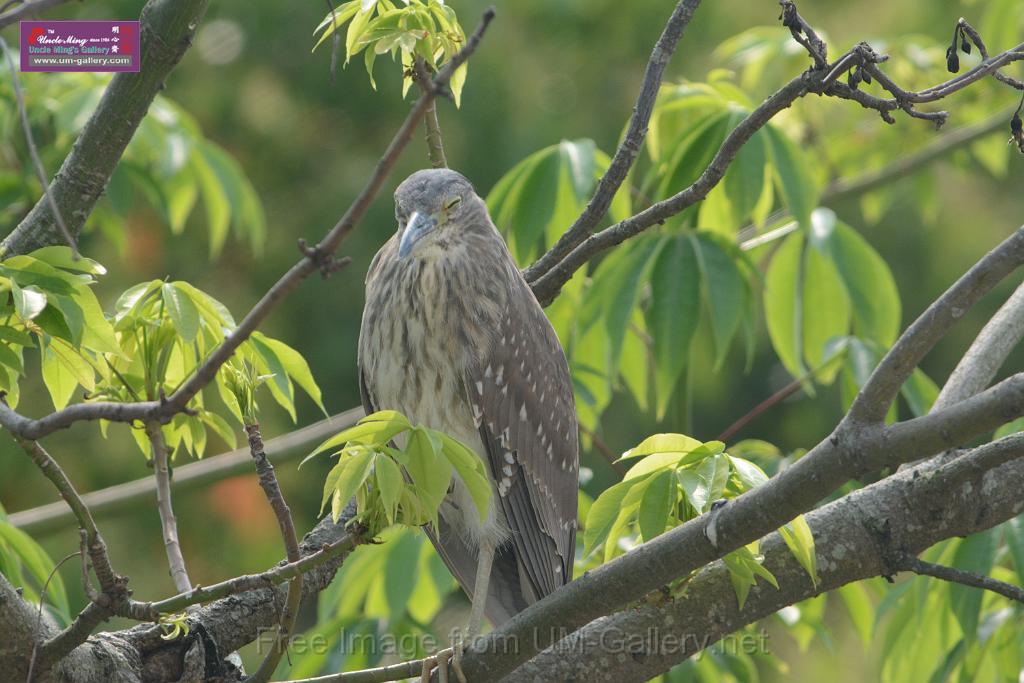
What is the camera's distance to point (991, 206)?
257 inches

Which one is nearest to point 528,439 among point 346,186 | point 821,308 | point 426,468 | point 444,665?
point 444,665

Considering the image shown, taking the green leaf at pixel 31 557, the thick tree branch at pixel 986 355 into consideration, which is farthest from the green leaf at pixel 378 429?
the thick tree branch at pixel 986 355

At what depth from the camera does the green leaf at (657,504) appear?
180cm

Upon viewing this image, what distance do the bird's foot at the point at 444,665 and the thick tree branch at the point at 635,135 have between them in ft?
2.88

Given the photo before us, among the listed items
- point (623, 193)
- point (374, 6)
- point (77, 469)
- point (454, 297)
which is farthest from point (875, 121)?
point (77, 469)

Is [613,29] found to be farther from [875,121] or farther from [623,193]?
[623,193]

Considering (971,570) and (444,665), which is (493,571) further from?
(971,570)

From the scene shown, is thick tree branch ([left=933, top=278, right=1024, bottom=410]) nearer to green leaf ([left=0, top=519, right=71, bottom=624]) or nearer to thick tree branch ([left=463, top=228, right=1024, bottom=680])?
thick tree branch ([left=463, top=228, right=1024, bottom=680])

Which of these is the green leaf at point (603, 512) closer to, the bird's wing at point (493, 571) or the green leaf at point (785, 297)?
the bird's wing at point (493, 571)

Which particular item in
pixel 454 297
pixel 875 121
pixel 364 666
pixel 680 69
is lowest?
A: pixel 364 666

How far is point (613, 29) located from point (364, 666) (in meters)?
3.77

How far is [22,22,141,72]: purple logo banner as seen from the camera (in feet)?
7.12

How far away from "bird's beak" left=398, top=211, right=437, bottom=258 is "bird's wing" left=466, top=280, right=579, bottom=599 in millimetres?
250

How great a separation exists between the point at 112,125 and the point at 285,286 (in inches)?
44.7
